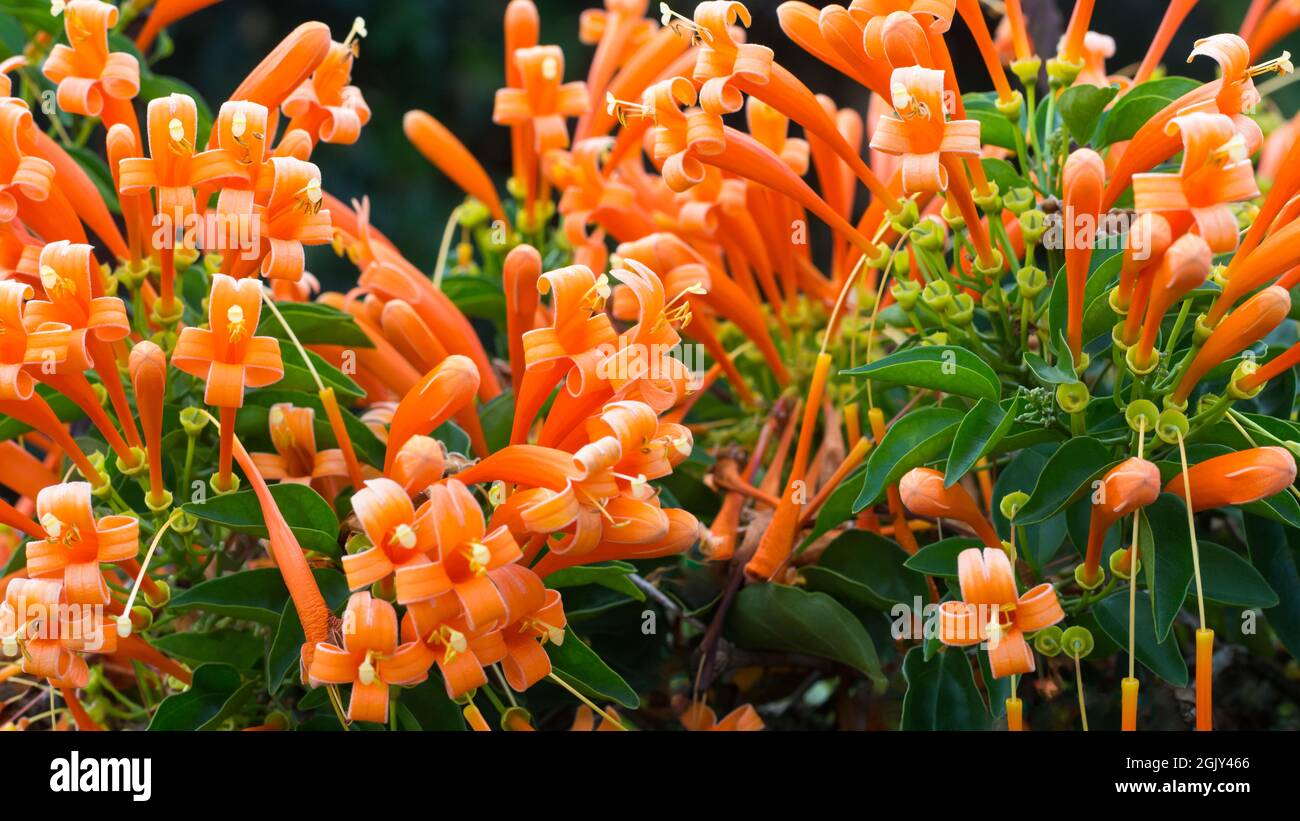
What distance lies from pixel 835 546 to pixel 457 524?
0.44 meters

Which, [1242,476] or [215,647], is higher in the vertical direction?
[1242,476]

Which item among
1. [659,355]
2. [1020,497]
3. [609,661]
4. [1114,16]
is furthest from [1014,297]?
[1114,16]

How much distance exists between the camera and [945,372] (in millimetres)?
1002

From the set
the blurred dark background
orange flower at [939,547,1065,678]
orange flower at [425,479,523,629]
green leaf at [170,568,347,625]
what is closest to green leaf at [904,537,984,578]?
orange flower at [939,547,1065,678]

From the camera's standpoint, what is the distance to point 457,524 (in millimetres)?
875

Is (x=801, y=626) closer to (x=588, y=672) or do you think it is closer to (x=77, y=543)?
(x=588, y=672)

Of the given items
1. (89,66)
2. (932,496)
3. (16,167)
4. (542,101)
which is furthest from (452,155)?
(932,496)

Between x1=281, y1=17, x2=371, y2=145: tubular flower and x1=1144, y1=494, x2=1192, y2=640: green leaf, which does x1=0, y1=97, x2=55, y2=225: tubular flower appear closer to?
x1=281, y1=17, x2=371, y2=145: tubular flower

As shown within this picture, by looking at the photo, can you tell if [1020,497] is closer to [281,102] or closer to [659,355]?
[659,355]

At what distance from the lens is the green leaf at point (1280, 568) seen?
42.3 inches

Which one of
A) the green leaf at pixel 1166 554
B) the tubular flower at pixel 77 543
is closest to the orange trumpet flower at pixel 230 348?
the tubular flower at pixel 77 543

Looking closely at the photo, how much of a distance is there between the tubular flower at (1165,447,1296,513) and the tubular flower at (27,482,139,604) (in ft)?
2.60

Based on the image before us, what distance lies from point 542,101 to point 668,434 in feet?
2.18

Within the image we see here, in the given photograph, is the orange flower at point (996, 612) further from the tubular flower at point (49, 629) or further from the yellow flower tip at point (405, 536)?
the tubular flower at point (49, 629)
